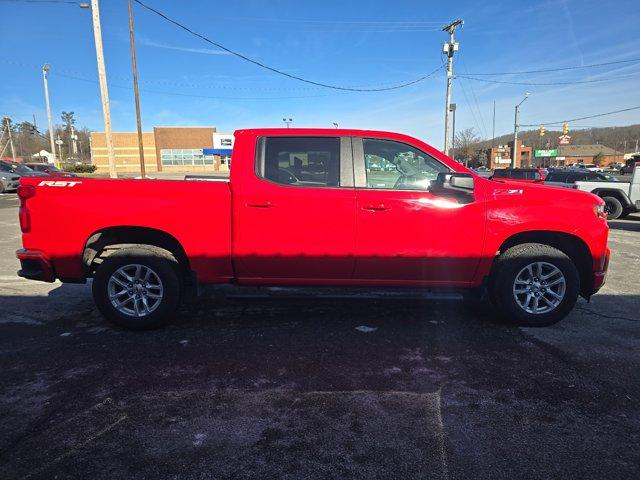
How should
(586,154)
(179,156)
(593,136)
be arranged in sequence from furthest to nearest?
(586,154) < (593,136) < (179,156)

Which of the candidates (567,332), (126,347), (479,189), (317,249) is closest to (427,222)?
(479,189)

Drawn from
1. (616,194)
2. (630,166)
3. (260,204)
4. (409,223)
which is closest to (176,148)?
(630,166)

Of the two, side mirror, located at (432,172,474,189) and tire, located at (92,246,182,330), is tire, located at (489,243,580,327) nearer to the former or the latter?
side mirror, located at (432,172,474,189)

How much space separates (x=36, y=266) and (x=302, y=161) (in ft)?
9.24

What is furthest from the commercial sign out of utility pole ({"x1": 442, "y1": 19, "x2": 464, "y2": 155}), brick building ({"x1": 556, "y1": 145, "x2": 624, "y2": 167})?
brick building ({"x1": 556, "y1": 145, "x2": 624, "y2": 167})

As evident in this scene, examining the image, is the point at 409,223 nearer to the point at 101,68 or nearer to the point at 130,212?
the point at 130,212

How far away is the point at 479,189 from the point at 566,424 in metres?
2.22

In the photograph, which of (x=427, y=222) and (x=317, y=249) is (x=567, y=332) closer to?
(x=427, y=222)

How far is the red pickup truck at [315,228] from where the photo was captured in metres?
4.32

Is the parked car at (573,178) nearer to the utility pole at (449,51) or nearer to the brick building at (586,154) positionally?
the utility pole at (449,51)

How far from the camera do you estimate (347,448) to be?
263 centimetres

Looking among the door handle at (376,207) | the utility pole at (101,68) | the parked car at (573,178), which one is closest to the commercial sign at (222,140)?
the utility pole at (101,68)

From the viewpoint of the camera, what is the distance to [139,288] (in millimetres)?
4500

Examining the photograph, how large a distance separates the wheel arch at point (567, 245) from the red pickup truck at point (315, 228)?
28 millimetres
